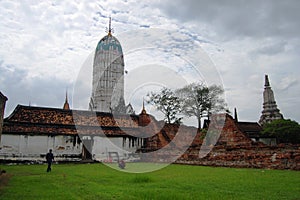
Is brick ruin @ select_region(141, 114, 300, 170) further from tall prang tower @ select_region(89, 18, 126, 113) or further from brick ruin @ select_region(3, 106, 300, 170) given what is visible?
tall prang tower @ select_region(89, 18, 126, 113)

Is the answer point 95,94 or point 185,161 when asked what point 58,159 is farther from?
point 95,94

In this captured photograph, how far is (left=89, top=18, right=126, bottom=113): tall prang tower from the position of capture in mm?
55469

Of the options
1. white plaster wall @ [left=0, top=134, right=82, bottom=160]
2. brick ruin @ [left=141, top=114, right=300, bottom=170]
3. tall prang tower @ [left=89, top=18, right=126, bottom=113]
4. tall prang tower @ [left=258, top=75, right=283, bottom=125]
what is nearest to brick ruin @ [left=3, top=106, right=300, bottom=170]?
brick ruin @ [left=141, top=114, right=300, bottom=170]

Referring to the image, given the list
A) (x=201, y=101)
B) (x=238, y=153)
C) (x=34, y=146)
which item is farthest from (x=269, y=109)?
(x=34, y=146)

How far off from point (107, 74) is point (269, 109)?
3128 cm

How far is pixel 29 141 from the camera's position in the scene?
25016 millimetres

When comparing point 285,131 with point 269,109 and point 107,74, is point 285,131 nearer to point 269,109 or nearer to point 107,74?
point 269,109

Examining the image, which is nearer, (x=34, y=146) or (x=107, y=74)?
(x=34, y=146)

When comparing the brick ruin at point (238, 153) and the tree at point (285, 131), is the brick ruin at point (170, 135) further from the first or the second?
the tree at point (285, 131)

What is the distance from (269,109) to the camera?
50.1m

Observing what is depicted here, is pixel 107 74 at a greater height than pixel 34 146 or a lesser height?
greater

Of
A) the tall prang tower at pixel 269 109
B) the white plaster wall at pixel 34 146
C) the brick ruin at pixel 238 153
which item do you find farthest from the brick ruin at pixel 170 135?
the tall prang tower at pixel 269 109

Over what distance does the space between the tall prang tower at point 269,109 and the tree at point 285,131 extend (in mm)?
13501

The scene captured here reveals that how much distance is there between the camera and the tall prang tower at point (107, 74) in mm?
55469
